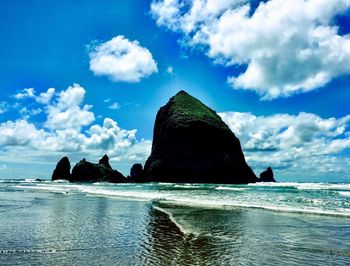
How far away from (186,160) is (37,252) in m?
98.4

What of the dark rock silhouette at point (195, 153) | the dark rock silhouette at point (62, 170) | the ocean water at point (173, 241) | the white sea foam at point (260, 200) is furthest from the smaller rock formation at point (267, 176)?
the ocean water at point (173, 241)

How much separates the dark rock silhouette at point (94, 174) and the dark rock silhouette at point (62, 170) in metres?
21.1

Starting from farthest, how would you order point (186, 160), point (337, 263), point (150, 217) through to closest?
point (186, 160)
point (150, 217)
point (337, 263)

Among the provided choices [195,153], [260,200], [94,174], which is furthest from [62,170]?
[260,200]

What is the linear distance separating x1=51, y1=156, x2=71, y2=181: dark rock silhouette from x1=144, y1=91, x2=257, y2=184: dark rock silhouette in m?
42.1

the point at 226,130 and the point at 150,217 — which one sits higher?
the point at 226,130

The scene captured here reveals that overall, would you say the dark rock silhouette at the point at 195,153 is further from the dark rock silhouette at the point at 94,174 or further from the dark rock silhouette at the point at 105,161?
the dark rock silhouette at the point at 105,161

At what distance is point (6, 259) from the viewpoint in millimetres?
8266

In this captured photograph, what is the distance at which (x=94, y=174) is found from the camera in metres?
116

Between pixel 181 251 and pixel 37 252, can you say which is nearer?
pixel 37 252

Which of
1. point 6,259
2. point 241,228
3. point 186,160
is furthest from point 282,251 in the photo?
point 186,160

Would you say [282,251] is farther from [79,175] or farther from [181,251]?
[79,175]

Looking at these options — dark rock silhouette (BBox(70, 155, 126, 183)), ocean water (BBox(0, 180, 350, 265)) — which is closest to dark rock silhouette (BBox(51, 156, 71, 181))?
dark rock silhouette (BBox(70, 155, 126, 183))

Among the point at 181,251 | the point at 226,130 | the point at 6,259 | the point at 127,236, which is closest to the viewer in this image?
the point at 6,259
